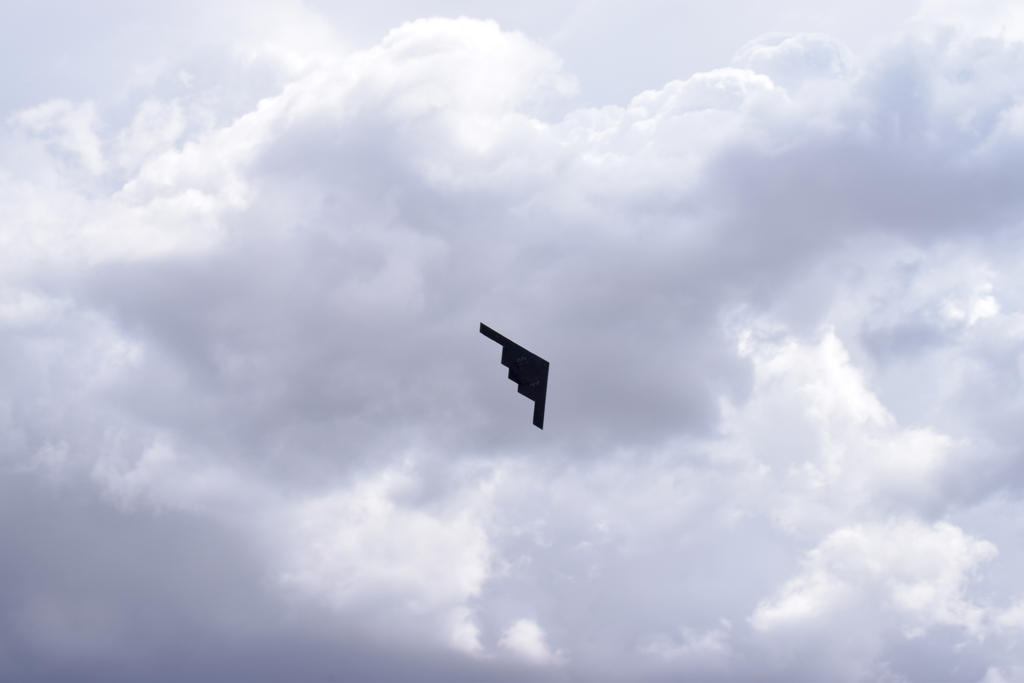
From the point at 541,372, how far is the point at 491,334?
2980 millimetres

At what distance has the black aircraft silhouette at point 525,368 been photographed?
196750 mm

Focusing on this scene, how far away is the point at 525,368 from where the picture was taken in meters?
197

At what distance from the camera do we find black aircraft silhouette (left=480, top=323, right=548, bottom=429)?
646 feet

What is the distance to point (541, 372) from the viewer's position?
196875 millimetres

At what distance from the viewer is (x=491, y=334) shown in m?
197
